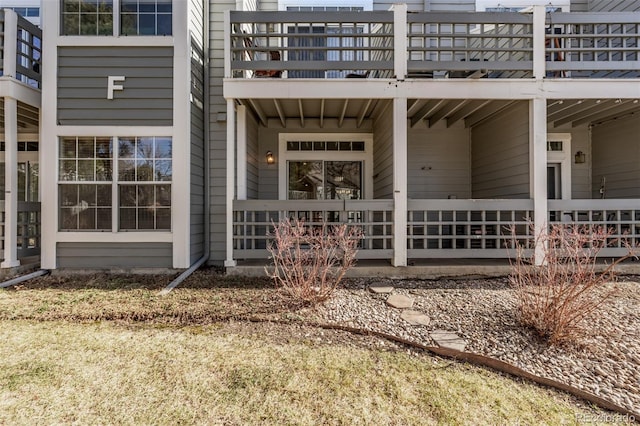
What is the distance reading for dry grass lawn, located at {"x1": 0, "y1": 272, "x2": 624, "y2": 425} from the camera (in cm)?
203

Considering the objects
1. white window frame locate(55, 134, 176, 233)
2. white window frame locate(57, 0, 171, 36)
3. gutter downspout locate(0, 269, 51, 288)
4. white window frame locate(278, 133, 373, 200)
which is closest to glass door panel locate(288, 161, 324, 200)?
white window frame locate(278, 133, 373, 200)

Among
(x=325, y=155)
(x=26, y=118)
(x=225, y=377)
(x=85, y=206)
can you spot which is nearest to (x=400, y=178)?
(x=325, y=155)

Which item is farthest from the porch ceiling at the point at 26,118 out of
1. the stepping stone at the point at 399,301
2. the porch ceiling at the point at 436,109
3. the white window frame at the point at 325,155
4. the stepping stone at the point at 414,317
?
the stepping stone at the point at 414,317

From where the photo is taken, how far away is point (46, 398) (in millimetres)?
2146

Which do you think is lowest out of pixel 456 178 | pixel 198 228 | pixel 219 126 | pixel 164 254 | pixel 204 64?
pixel 164 254

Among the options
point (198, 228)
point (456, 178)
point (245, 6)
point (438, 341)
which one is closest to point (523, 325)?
point (438, 341)

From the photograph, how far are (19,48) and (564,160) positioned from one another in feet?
35.7

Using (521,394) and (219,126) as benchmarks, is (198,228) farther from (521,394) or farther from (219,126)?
(521,394)

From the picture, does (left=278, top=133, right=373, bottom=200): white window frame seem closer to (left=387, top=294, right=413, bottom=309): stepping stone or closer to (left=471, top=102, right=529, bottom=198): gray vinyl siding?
(left=471, top=102, right=529, bottom=198): gray vinyl siding

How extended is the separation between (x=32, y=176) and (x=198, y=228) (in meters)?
4.79

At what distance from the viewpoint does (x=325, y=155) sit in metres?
7.09

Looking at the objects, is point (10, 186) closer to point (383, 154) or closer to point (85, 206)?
point (85, 206)

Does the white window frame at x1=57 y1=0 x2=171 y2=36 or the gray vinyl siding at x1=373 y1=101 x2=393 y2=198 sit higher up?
the white window frame at x1=57 y1=0 x2=171 y2=36

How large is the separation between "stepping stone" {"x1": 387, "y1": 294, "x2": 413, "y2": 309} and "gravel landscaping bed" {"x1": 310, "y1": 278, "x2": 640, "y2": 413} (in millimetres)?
77
